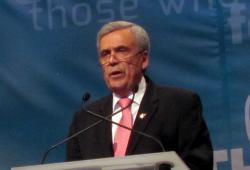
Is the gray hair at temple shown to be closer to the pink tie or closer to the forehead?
the forehead

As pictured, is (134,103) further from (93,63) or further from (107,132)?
(93,63)

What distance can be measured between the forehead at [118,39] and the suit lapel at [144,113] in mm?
156

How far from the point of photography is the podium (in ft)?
5.93

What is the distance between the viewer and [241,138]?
10.2 ft

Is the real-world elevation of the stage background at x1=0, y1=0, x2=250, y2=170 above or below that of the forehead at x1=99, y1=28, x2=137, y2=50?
below

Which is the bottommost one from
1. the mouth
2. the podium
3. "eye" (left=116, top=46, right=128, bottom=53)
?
the mouth

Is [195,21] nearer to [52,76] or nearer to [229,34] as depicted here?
[229,34]

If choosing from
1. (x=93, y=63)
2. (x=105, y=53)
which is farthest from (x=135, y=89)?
(x=93, y=63)

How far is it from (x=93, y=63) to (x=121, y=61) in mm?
736

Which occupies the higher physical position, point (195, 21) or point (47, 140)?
point (195, 21)

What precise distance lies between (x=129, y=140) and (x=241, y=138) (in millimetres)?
822

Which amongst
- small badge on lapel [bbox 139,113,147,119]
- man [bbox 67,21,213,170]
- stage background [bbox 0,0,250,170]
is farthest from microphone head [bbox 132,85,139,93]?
stage background [bbox 0,0,250,170]

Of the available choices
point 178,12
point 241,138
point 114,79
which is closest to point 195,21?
point 178,12

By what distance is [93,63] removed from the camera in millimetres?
3260
